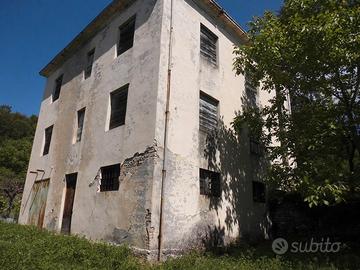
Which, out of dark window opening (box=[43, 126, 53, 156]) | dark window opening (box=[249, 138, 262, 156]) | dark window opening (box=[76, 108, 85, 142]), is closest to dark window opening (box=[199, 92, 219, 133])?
dark window opening (box=[249, 138, 262, 156])

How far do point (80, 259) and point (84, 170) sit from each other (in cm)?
473

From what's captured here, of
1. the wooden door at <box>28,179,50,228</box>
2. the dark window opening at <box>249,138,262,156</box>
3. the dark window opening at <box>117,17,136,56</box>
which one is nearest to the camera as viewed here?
the dark window opening at <box>117,17,136,56</box>

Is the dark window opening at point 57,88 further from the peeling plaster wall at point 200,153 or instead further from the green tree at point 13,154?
the green tree at point 13,154

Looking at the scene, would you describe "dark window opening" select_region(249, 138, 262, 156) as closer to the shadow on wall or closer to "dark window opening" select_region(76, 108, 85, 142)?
the shadow on wall

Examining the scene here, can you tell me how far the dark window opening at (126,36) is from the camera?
11.3 metres

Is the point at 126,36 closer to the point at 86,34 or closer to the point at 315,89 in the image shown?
the point at 86,34

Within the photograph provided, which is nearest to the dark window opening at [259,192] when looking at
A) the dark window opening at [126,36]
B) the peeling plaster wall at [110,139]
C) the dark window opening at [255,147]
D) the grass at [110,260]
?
the dark window opening at [255,147]

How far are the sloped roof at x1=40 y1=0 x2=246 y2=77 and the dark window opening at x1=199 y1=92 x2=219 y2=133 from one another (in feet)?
13.3

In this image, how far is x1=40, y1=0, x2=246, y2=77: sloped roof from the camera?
11945 millimetres

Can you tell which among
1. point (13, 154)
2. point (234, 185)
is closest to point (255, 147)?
point (234, 185)

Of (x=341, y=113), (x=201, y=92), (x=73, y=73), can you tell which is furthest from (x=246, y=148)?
(x=73, y=73)

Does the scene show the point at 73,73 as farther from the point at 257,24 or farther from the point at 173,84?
the point at 257,24

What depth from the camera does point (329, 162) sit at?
799cm

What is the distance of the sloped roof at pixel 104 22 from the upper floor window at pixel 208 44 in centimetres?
98
